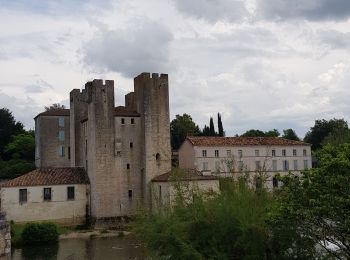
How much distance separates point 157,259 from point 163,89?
2809cm

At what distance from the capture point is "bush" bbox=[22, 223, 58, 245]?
119ft

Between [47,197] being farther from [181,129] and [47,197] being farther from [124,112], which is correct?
[181,129]

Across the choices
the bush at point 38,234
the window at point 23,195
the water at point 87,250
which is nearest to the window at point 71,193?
the window at point 23,195

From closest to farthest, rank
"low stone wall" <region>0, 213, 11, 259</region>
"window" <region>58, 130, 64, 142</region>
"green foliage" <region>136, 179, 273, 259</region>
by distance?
"green foliage" <region>136, 179, 273, 259</region> → "low stone wall" <region>0, 213, 11, 259</region> → "window" <region>58, 130, 64, 142</region>

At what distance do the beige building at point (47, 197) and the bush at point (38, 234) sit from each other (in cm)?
503

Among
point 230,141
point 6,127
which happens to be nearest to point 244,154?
point 230,141

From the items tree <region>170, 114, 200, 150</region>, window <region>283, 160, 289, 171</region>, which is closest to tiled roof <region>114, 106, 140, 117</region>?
window <region>283, 160, 289, 171</region>

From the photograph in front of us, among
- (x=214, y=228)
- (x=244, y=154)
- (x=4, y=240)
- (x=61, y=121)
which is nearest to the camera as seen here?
(x=214, y=228)

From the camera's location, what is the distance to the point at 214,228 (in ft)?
60.0

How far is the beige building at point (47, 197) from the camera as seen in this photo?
4176 cm

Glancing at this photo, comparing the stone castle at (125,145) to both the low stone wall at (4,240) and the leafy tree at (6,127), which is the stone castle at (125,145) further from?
the leafy tree at (6,127)

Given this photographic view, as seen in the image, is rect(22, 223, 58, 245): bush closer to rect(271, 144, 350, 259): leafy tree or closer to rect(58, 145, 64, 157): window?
rect(58, 145, 64, 157): window

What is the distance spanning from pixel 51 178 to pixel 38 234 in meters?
7.89

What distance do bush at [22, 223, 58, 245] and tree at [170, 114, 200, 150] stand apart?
44956 mm
